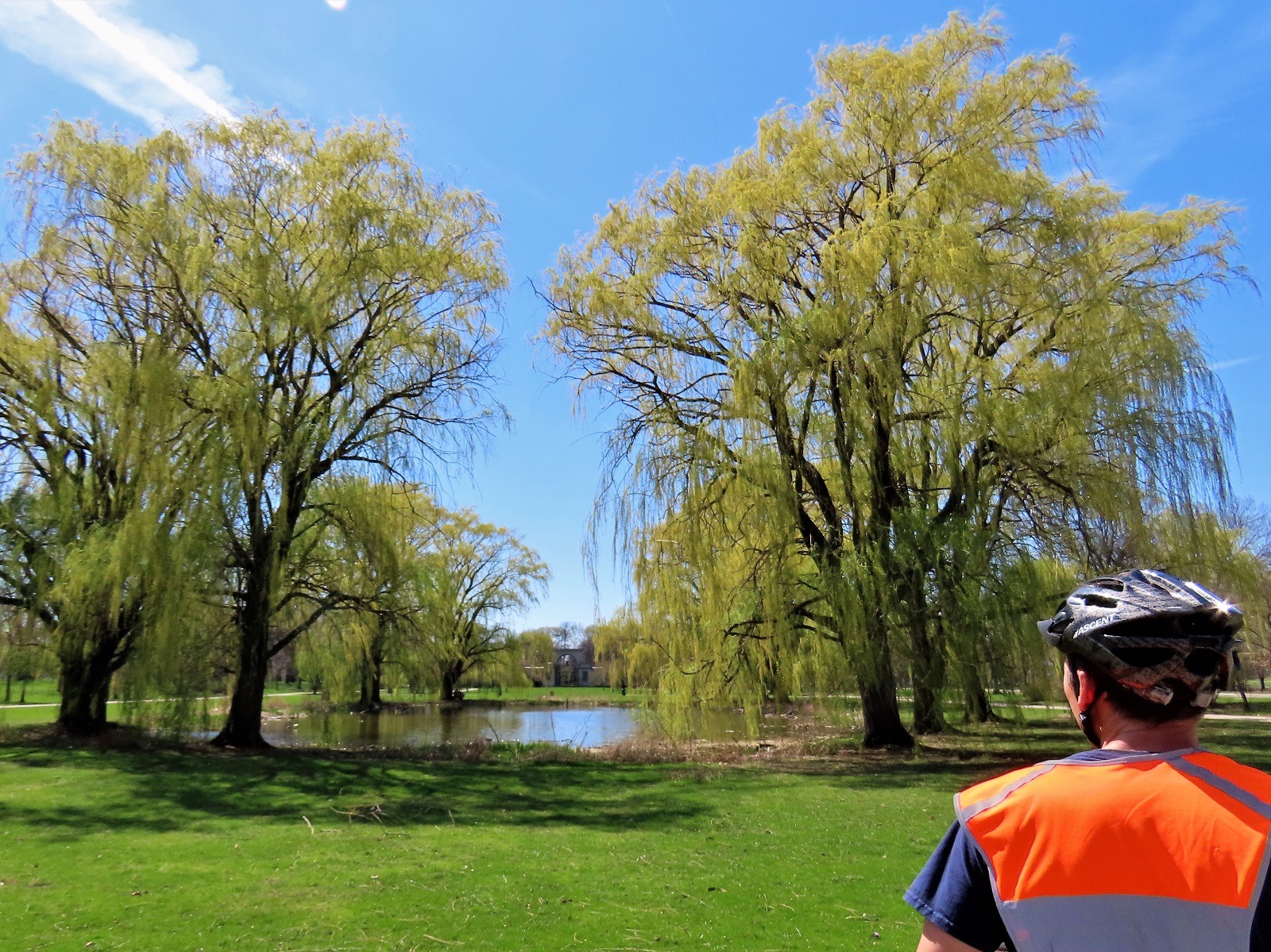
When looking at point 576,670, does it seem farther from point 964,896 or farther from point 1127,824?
point 1127,824

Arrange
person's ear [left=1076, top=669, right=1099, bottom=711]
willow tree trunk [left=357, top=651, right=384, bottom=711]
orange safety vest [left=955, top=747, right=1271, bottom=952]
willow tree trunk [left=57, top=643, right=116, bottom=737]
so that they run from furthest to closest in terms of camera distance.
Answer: willow tree trunk [left=357, top=651, right=384, bottom=711]
willow tree trunk [left=57, top=643, right=116, bottom=737]
person's ear [left=1076, top=669, right=1099, bottom=711]
orange safety vest [left=955, top=747, right=1271, bottom=952]

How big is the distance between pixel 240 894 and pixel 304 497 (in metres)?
9.92

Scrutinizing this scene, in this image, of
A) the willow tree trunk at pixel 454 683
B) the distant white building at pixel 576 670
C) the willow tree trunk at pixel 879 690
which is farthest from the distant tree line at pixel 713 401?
the distant white building at pixel 576 670

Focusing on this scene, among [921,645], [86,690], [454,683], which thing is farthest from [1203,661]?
[454,683]

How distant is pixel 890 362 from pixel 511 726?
1728cm

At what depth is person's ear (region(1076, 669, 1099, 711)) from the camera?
1352mm

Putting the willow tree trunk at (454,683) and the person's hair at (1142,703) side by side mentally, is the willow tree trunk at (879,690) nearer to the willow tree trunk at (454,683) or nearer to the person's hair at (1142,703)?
the person's hair at (1142,703)

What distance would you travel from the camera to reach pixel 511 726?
2439 centimetres

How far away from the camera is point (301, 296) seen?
14.0 m

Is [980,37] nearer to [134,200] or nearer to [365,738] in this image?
[134,200]

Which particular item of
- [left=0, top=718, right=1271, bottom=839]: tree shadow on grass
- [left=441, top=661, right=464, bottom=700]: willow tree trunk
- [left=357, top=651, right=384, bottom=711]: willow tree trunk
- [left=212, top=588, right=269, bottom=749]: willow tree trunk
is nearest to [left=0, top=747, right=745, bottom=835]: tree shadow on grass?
[left=0, top=718, right=1271, bottom=839]: tree shadow on grass

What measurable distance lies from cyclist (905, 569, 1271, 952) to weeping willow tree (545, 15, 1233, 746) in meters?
10.3

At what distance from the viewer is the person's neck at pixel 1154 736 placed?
125cm

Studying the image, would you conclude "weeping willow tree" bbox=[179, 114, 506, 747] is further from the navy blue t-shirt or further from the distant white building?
the distant white building
